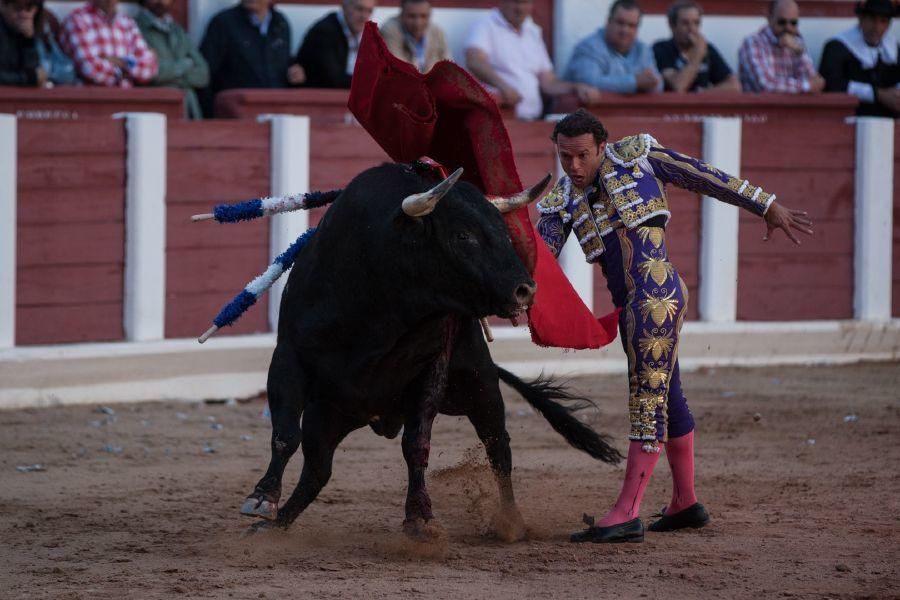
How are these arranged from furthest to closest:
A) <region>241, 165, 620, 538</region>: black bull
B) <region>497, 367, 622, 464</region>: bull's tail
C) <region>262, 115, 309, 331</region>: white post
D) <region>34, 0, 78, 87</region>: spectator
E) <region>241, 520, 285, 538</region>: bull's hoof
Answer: <region>262, 115, 309, 331</region>: white post < <region>34, 0, 78, 87</region>: spectator < <region>497, 367, 622, 464</region>: bull's tail < <region>241, 520, 285, 538</region>: bull's hoof < <region>241, 165, 620, 538</region>: black bull

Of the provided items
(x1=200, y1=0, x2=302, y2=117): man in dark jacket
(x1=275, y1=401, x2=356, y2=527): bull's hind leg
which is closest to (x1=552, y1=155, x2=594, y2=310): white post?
(x1=200, y1=0, x2=302, y2=117): man in dark jacket

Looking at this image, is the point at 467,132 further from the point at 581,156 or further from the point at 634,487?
the point at 634,487

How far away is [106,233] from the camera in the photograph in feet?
22.6

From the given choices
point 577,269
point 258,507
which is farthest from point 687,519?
point 577,269

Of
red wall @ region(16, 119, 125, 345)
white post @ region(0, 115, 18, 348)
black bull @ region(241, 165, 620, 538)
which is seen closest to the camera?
black bull @ region(241, 165, 620, 538)

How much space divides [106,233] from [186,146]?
0.55m

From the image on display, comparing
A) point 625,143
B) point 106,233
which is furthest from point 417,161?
point 106,233

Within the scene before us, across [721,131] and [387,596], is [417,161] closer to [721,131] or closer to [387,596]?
[387,596]

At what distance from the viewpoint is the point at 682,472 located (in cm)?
439

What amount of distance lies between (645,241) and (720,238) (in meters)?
4.25

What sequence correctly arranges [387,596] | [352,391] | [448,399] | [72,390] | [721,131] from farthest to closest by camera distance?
1. [721,131]
2. [72,390]
3. [448,399]
4. [352,391]
5. [387,596]

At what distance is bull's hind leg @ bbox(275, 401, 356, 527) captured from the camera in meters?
4.15

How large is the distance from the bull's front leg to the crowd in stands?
3.38 m

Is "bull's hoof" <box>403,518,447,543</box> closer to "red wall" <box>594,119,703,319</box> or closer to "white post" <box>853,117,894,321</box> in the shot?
"red wall" <box>594,119,703,319</box>
